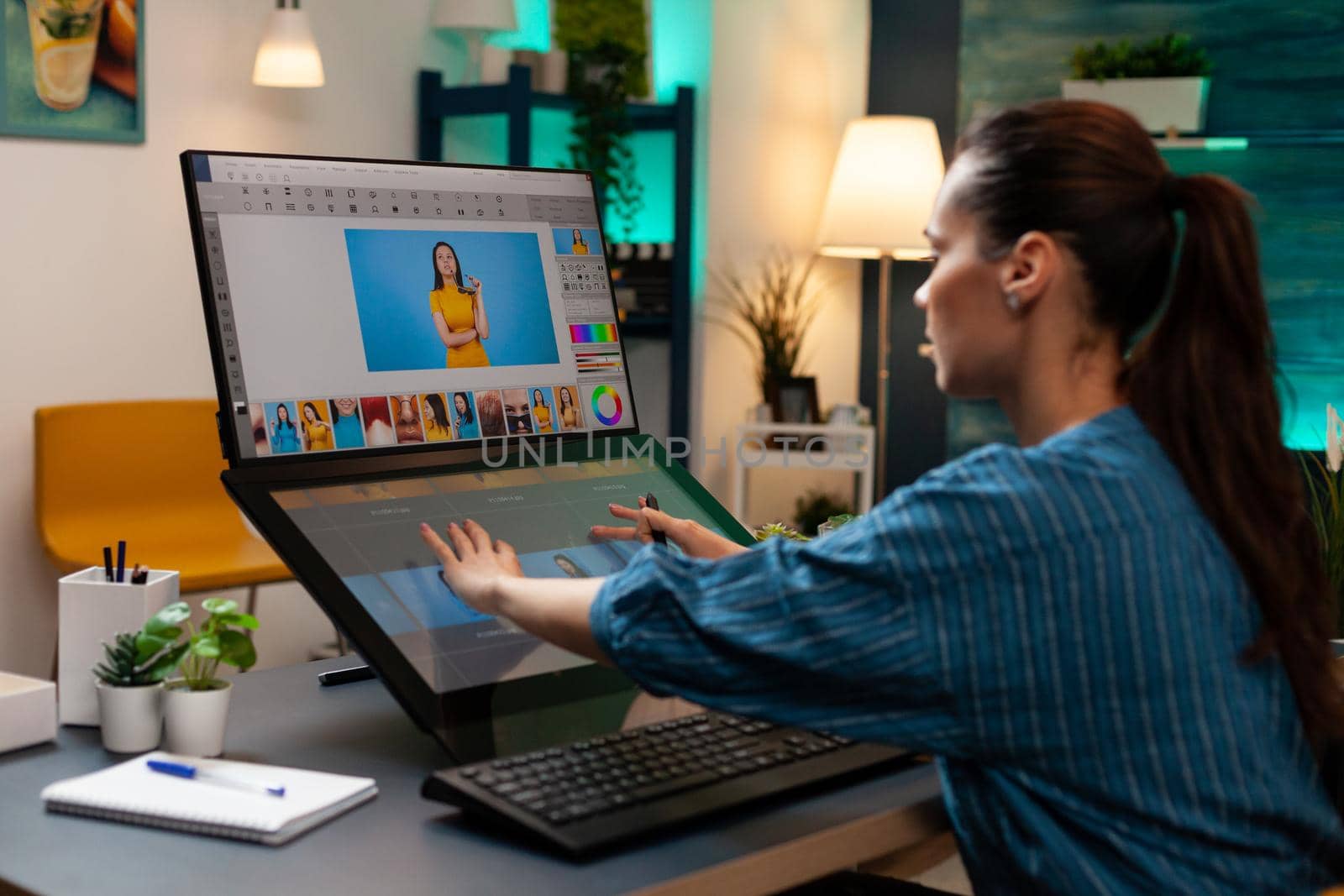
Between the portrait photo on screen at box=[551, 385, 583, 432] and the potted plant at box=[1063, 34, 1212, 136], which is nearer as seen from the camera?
the portrait photo on screen at box=[551, 385, 583, 432]

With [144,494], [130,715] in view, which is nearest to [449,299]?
[130,715]

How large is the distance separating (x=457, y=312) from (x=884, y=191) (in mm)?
3141

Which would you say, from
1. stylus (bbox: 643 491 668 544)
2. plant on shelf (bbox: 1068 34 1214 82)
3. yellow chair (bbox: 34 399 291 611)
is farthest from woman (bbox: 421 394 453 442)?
plant on shelf (bbox: 1068 34 1214 82)

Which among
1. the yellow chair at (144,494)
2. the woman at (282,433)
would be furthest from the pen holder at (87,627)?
the yellow chair at (144,494)

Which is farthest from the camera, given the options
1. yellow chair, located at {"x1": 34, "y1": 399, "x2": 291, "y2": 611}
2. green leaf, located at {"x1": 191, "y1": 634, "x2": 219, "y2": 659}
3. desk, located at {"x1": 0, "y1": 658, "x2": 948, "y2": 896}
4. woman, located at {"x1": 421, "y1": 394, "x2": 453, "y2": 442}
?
yellow chair, located at {"x1": 34, "y1": 399, "x2": 291, "y2": 611}

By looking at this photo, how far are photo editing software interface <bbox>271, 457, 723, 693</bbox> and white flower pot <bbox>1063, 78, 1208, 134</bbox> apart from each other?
130 inches

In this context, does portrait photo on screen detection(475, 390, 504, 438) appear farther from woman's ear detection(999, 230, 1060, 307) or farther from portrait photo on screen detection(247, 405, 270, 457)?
woman's ear detection(999, 230, 1060, 307)

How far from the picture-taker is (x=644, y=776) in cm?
108

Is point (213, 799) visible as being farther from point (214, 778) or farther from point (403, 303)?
point (403, 303)

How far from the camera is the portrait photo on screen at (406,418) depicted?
4.42 ft

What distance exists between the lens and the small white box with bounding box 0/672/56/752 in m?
1.17

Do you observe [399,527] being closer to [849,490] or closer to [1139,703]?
[1139,703]

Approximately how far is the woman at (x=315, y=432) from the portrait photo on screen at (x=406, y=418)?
7 centimetres

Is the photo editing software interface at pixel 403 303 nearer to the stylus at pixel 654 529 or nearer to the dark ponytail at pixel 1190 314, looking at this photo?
the stylus at pixel 654 529
